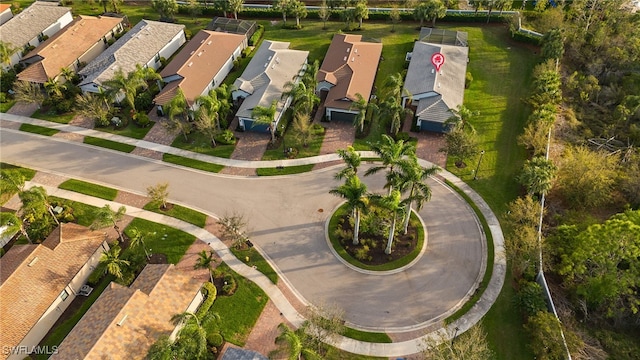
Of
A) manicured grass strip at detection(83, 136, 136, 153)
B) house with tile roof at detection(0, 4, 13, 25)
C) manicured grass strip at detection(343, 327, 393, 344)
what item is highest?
house with tile roof at detection(0, 4, 13, 25)

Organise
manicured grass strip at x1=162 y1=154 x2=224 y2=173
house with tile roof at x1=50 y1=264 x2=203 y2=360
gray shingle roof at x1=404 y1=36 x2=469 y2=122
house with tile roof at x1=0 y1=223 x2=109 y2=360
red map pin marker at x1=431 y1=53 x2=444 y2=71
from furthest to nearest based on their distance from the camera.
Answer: red map pin marker at x1=431 y1=53 x2=444 y2=71 → gray shingle roof at x1=404 y1=36 x2=469 y2=122 → manicured grass strip at x1=162 y1=154 x2=224 y2=173 → house with tile roof at x1=0 y1=223 x2=109 y2=360 → house with tile roof at x1=50 y1=264 x2=203 y2=360

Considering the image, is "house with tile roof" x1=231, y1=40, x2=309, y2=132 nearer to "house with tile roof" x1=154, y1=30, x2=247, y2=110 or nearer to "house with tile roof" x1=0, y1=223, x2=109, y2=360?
"house with tile roof" x1=154, y1=30, x2=247, y2=110

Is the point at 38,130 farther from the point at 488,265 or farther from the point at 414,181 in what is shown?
the point at 488,265

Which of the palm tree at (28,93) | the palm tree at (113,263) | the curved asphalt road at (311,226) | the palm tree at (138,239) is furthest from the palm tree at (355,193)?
the palm tree at (28,93)

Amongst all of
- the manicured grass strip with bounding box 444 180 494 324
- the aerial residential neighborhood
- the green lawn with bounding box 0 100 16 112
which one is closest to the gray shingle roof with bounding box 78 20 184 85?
the aerial residential neighborhood

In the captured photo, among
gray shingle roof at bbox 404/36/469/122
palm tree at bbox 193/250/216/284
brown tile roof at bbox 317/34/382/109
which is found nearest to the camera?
palm tree at bbox 193/250/216/284

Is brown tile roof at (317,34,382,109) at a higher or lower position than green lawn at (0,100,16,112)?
higher

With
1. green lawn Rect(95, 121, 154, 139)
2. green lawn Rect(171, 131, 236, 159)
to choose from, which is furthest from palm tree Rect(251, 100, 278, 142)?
green lawn Rect(95, 121, 154, 139)

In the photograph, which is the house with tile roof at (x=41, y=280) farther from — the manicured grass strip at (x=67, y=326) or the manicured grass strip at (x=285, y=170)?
the manicured grass strip at (x=285, y=170)

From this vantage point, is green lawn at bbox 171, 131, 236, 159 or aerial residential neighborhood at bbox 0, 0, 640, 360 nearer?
aerial residential neighborhood at bbox 0, 0, 640, 360
